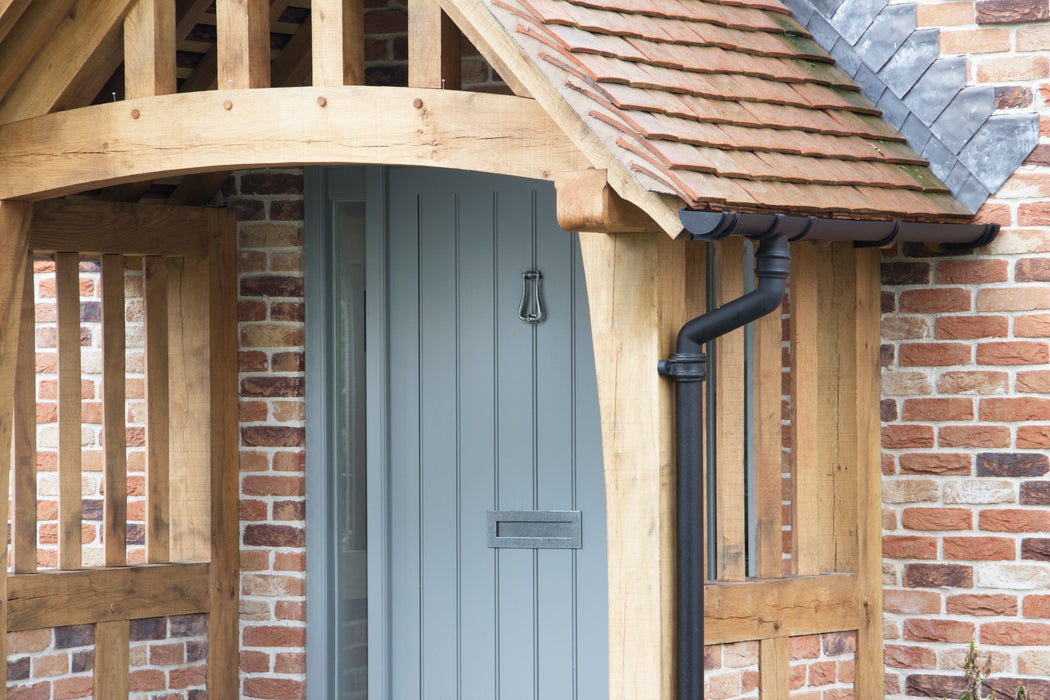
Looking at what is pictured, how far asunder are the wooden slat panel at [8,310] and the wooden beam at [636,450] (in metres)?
1.97

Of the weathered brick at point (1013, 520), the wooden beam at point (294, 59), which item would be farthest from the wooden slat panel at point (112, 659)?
the weathered brick at point (1013, 520)

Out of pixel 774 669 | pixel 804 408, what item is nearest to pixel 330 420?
pixel 804 408

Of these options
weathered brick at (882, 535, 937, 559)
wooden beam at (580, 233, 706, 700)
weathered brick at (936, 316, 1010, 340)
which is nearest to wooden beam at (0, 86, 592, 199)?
wooden beam at (580, 233, 706, 700)

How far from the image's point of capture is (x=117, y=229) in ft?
15.8

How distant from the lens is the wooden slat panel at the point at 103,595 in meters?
4.63

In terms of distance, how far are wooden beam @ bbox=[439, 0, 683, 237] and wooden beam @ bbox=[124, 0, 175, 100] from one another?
1.02 meters

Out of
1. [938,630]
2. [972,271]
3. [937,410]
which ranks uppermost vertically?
[972,271]

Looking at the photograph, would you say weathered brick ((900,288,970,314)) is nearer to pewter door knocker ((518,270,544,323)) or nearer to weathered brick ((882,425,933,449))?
weathered brick ((882,425,933,449))

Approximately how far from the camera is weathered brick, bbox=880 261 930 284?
4492mm

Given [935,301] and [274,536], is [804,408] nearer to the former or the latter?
[935,301]

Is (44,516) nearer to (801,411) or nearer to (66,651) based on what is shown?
(66,651)

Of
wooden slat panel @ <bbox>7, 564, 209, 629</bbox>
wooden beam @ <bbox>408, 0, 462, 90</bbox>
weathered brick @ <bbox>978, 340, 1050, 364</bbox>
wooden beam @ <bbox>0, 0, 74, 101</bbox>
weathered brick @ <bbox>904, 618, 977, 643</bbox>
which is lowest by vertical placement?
weathered brick @ <bbox>904, 618, 977, 643</bbox>

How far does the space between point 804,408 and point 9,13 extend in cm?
284

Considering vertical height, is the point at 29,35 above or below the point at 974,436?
above
